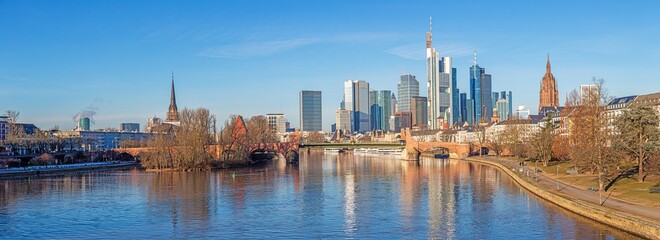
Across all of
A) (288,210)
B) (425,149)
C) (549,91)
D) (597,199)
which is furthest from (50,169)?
(549,91)

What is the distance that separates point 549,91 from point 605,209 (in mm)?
161053

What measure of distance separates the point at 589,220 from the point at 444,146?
309 feet

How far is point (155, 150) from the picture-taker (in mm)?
94688

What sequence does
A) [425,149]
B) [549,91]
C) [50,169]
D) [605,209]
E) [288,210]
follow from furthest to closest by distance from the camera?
[549,91]
[425,149]
[50,169]
[288,210]
[605,209]

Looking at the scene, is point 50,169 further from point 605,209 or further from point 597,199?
point 605,209

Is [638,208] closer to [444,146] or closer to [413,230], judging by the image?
[413,230]

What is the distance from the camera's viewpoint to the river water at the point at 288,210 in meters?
36.5

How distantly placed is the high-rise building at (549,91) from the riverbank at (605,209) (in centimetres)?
13957

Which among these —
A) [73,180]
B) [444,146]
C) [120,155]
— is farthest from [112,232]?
[444,146]

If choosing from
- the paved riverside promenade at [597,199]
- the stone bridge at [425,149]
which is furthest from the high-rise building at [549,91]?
the paved riverside promenade at [597,199]

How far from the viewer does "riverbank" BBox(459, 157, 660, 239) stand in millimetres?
31781

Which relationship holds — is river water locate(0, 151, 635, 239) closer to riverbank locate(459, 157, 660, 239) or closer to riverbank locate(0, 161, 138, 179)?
riverbank locate(459, 157, 660, 239)

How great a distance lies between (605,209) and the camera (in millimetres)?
36625

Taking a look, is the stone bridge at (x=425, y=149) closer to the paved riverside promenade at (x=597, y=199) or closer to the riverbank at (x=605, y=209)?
the paved riverside promenade at (x=597, y=199)
